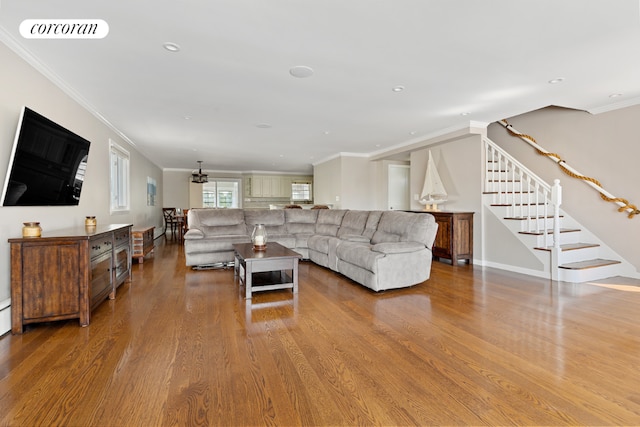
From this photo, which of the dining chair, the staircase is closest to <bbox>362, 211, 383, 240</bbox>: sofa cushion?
the staircase

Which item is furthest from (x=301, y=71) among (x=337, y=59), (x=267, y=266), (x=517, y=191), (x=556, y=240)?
(x=517, y=191)

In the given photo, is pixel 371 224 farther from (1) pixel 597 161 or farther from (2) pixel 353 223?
(1) pixel 597 161

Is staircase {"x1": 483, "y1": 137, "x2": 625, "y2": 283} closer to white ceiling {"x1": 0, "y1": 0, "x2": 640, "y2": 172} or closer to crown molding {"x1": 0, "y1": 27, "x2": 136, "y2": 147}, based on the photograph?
white ceiling {"x1": 0, "y1": 0, "x2": 640, "y2": 172}

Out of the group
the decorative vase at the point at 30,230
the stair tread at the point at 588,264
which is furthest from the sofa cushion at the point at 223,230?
the stair tread at the point at 588,264

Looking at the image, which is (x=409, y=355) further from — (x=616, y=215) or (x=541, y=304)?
(x=616, y=215)

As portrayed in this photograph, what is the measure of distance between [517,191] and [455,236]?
1.43 meters

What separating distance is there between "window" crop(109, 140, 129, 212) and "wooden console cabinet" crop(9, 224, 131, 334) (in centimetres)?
289

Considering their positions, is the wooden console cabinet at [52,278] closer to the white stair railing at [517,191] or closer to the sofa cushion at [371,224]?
the sofa cushion at [371,224]

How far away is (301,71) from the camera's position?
3.09 metres

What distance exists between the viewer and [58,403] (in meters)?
1.53

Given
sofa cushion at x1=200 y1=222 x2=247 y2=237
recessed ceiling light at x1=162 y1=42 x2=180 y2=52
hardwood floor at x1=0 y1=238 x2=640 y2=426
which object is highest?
recessed ceiling light at x1=162 y1=42 x2=180 y2=52

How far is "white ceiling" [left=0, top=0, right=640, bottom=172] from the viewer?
2.15 m

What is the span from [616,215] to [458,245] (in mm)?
2143

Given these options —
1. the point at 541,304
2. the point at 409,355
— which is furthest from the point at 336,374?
the point at 541,304
